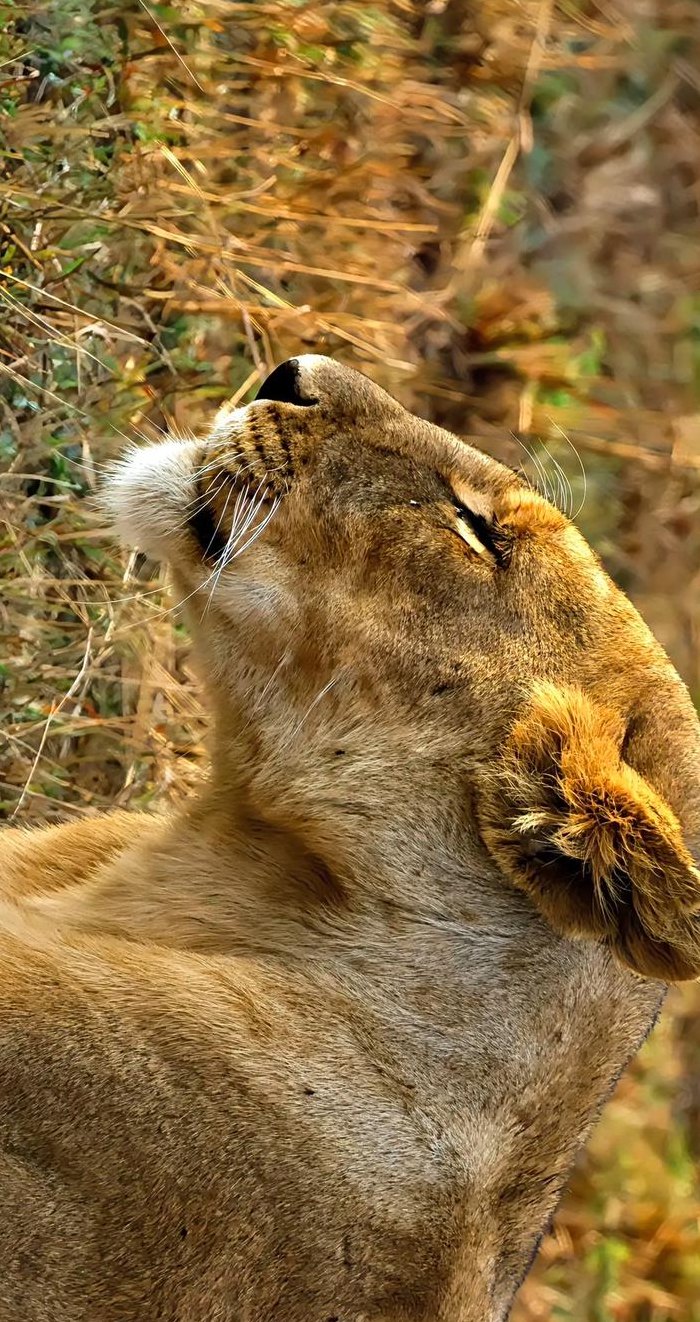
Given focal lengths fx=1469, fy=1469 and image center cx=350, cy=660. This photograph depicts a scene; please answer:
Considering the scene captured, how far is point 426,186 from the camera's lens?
5.50 m

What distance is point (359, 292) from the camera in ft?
16.3

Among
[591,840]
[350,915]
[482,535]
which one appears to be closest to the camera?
[591,840]

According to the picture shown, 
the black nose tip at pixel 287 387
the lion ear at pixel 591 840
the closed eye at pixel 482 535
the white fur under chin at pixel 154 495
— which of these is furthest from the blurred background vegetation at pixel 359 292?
the lion ear at pixel 591 840

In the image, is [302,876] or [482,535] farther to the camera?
[482,535]

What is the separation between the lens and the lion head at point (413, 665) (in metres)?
2.37

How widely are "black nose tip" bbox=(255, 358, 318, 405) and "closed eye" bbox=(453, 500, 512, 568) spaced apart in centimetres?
35

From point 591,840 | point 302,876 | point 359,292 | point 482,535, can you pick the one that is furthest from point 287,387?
point 359,292

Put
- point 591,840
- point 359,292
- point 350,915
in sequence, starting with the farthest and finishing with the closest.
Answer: point 359,292
point 350,915
point 591,840

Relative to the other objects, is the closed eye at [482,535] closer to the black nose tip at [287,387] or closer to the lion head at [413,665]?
the lion head at [413,665]

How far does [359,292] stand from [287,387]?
2.30 meters

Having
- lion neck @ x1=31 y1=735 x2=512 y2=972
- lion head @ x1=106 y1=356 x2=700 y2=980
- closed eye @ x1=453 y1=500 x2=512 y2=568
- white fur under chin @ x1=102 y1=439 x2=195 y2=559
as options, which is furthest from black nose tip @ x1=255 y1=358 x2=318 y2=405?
lion neck @ x1=31 y1=735 x2=512 y2=972

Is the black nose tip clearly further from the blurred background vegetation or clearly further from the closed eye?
the blurred background vegetation

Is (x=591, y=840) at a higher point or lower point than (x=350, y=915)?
higher

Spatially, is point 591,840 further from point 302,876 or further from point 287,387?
point 287,387
